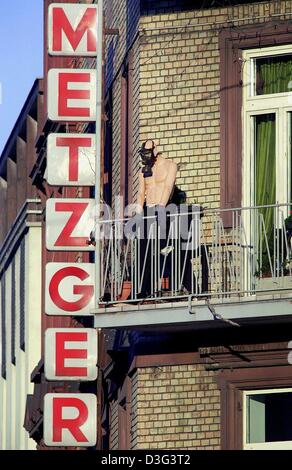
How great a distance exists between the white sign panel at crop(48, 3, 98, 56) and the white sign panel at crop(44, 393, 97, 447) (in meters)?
4.68

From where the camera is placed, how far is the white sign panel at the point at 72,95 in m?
30.8

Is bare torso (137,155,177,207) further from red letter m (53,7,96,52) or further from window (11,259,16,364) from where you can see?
window (11,259,16,364)

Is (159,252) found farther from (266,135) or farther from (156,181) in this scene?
(266,135)

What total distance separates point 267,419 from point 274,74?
4.42 metres

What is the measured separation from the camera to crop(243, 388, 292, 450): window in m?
27.9

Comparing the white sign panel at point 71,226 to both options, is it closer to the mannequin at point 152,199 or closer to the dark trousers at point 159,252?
the mannequin at point 152,199

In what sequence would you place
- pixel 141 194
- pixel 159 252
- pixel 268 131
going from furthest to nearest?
pixel 268 131
pixel 141 194
pixel 159 252

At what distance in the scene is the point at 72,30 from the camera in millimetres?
30984

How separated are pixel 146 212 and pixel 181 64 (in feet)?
7.29

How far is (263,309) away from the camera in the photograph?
89.0 ft

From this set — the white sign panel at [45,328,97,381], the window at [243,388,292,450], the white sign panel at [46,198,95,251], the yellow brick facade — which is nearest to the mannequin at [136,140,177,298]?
the yellow brick facade

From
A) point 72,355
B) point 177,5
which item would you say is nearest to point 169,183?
point 177,5
